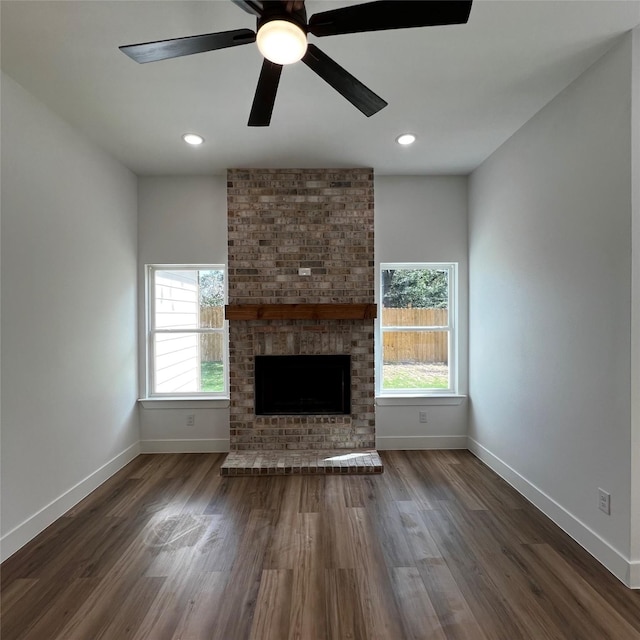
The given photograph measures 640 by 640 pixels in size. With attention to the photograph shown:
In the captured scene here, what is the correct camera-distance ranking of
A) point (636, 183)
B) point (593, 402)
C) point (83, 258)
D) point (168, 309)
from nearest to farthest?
1. point (636, 183)
2. point (593, 402)
3. point (83, 258)
4. point (168, 309)

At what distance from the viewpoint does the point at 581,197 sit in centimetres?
226

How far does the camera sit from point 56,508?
2.57 metres

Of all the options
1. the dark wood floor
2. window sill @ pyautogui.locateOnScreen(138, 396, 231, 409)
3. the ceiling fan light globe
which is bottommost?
the dark wood floor

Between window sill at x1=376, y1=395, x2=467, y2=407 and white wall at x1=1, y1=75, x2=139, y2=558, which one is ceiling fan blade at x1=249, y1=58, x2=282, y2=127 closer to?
white wall at x1=1, y1=75, x2=139, y2=558

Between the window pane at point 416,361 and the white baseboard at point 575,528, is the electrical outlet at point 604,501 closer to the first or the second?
the white baseboard at point 575,528

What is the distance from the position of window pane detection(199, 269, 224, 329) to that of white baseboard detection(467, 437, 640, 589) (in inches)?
117

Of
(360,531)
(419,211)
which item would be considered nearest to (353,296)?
(419,211)

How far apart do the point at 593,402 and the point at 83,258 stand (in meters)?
3.61

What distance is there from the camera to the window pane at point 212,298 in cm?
399

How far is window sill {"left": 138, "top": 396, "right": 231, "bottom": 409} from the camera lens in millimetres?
3811

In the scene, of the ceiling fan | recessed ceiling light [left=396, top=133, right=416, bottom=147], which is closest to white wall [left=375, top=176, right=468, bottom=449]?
recessed ceiling light [left=396, top=133, right=416, bottom=147]

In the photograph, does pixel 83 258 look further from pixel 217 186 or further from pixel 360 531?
pixel 360 531

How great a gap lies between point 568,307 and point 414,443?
2.11 m

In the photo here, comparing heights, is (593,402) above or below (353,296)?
below
